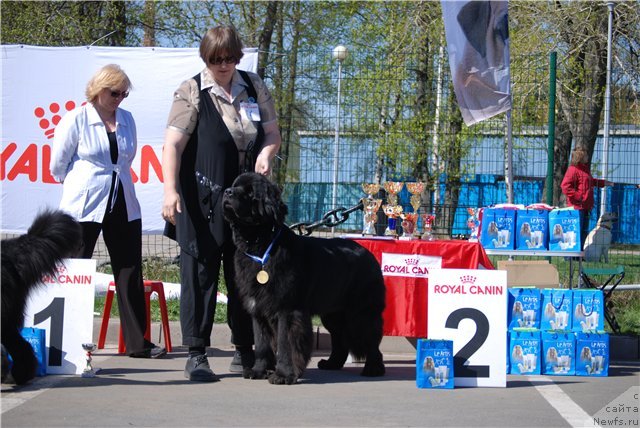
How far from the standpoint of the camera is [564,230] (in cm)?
685

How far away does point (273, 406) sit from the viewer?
4648mm

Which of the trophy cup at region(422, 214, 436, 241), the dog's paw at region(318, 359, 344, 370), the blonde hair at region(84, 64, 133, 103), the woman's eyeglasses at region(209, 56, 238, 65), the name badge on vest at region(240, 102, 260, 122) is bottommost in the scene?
the dog's paw at region(318, 359, 344, 370)

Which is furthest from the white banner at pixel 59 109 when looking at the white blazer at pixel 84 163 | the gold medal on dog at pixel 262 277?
the gold medal on dog at pixel 262 277

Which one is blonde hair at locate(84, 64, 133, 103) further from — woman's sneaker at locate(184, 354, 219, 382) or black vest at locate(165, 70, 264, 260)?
woman's sneaker at locate(184, 354, 219, 382)

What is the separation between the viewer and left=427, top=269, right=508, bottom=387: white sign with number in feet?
18.1

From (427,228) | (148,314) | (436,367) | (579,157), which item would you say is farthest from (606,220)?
(148,314)

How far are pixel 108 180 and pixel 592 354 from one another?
3.75 m

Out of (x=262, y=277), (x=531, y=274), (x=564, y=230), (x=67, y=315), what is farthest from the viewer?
(x=531, y=274)

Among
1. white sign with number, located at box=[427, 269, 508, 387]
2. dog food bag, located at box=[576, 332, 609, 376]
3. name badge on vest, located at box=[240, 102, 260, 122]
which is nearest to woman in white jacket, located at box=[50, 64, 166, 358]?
name badge on vest, located at box=[240, 102, 260, 122]

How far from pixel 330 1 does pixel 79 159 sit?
1534 cm

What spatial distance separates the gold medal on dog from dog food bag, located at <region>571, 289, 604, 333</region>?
8.39ft

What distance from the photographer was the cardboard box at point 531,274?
277 inches

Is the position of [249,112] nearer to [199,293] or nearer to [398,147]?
[199,293]

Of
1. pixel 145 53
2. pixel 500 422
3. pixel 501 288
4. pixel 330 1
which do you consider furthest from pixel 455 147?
pixel 330 1
